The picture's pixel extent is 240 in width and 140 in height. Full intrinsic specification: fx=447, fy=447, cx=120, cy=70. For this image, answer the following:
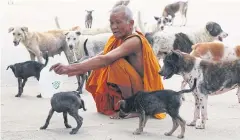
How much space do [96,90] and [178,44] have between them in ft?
7.54

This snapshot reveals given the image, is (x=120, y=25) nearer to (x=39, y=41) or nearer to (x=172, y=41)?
(x=172, y=41)

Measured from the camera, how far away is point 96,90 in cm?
544

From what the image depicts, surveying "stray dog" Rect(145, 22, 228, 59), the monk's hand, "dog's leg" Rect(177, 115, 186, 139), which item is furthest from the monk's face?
"stray dog" Rect(145, 22, 228, 59)

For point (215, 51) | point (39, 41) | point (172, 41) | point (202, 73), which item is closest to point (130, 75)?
point (202, 73)

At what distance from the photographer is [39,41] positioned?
788cm

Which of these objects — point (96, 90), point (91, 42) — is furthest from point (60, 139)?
point (91, 42)

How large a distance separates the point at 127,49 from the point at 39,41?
131 inches

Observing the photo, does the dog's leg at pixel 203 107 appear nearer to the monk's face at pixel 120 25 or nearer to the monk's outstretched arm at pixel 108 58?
the monk's outstretched arm at pixel 108 58

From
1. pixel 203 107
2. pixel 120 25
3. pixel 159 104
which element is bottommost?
pixel 203 107

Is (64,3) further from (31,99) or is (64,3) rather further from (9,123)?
(9,123)

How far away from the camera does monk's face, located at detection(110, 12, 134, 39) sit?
487cm

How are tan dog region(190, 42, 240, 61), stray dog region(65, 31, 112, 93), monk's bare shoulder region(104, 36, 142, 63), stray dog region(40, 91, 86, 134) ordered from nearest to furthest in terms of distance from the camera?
stray dog region(40, 91, 86, 134) → monk's bare shoulder region(104, 36, 142, 63) → tan dog region(190, 42, 240, 61) → stray dog region(65, 31, 112, 93)

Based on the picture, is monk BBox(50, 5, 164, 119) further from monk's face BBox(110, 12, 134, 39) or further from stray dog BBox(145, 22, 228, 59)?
stray dog BBox(145, 22, 228, 59)

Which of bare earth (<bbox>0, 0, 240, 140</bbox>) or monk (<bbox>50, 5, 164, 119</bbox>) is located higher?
monk (<bbox>50, 5, 164, 119</bbox>)
